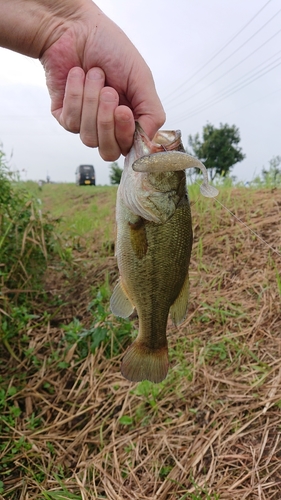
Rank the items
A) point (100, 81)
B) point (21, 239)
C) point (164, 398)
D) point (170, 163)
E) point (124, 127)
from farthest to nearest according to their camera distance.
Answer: point (21, 239)
point (164, 398)
point (100, 81)
point (124, 127)
point (170, 163)

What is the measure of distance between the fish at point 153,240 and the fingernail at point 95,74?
242 millimetres

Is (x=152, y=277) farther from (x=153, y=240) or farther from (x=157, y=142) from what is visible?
(x=157, y=142)

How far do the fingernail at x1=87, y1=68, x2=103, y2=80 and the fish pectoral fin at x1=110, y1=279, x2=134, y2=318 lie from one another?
0.82 meters

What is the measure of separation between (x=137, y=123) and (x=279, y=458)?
1.82 m

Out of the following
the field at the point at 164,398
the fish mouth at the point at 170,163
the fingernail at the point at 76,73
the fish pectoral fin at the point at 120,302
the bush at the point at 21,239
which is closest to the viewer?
the fish mouth at the point at 170,163

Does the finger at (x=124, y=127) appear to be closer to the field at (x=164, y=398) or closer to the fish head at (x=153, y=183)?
the fish head at (x=153, y=183)

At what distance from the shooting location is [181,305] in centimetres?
183

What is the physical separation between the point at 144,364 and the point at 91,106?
43.3 inches

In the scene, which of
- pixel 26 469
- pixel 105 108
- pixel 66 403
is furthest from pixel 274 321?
pixel 105 108

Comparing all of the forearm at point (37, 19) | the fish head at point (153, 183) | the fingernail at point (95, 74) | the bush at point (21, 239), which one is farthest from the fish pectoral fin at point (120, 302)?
the bush at point (21, 239)

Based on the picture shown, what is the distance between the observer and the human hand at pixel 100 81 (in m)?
1.54

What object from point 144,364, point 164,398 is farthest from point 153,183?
point 164,398

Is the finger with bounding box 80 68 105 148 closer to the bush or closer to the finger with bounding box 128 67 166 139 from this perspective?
the finger with bounding box 128 67 166 139

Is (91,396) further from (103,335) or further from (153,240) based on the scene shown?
(153,240)
